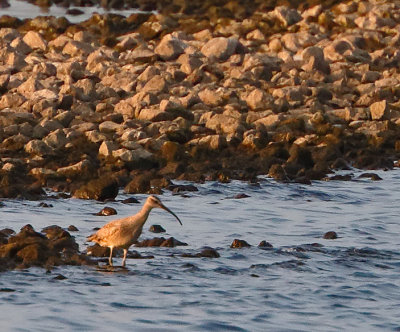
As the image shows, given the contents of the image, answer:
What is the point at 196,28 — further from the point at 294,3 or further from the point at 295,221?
the point at 295,221

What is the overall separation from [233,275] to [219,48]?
65.6 feet

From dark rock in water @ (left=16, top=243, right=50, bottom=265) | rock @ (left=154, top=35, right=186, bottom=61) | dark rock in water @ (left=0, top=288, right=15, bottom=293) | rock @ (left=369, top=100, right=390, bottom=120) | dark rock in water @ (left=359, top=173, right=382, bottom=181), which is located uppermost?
rock @ (left=154, top=35, right=186, bottom=61)

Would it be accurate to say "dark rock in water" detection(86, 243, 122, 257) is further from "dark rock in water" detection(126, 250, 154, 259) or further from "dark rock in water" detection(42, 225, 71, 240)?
"dark rock in water" detection(42, 225, 71, 240)

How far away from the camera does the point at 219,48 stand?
38.2m

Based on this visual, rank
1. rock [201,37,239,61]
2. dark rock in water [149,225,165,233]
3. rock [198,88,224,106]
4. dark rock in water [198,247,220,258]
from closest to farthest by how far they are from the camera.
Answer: dark rock in water [198,247,220,258], dark rock in water [149,225,165,233], rock [198,88,224,106], rock [201,37,239,61]

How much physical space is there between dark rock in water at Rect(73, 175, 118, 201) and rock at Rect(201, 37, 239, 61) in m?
14.6

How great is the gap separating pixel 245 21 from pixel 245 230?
2471cm

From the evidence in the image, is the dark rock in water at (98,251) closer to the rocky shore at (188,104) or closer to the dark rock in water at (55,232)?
the dark rock in water at (55,232)

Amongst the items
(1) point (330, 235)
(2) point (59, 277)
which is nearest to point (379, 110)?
(1) point (330, 235)

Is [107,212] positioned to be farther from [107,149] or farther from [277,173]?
[277,173]

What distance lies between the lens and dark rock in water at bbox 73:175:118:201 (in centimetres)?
2377

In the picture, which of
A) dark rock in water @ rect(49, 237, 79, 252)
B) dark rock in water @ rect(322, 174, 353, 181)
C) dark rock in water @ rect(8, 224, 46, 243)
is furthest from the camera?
dark rock in water @ rect(322, 174, 353, 181)

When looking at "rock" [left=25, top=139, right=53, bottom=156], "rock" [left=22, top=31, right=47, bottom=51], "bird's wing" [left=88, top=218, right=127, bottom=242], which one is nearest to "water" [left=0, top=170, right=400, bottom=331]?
"bird's wing" [left=88, top=218, right=127, bottom=242]

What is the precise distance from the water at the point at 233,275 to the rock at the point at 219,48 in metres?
12.8
